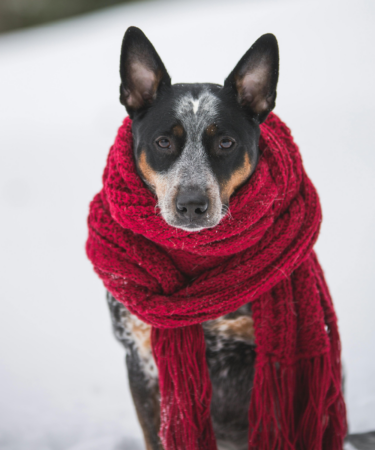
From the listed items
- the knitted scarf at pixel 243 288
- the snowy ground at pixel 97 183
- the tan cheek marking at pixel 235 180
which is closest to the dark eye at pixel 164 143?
the knitted scarf at pixel 243 288

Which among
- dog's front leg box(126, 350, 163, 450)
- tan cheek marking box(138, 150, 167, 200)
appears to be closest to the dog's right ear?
tan cheek marking box(138, 150, 167, 200)

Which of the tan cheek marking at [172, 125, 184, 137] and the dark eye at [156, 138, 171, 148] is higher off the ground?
the tan cheek marking at [172, 125, 184, 137]

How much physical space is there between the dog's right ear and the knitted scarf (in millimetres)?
122

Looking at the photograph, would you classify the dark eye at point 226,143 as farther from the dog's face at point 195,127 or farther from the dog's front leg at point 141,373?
the dog's front leg at point 141,373

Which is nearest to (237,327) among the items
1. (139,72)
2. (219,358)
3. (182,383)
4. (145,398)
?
(219,358)

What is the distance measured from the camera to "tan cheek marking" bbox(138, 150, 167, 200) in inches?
65.1

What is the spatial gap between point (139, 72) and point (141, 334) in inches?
44.6

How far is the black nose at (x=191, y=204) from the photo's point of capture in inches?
60.7

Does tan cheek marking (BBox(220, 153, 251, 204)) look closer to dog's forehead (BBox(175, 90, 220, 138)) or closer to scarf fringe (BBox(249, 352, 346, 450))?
dog's forehead (BBox(175, 90, 220, 138))

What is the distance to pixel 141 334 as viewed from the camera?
189 cm

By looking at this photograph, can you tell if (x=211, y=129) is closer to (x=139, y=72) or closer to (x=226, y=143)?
(x=226, y=143)

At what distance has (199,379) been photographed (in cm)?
177

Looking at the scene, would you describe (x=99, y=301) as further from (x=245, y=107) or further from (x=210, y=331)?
(x=245, y=107)

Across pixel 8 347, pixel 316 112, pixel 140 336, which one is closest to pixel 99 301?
pixel 8 347
